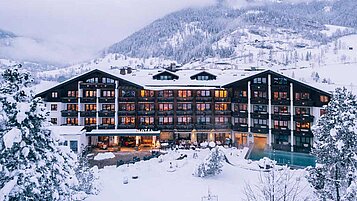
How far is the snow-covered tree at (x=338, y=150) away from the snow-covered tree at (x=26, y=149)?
550 inches

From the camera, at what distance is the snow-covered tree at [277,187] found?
1542 centimetres

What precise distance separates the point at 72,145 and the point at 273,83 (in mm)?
27153

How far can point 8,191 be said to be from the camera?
37.3 ft

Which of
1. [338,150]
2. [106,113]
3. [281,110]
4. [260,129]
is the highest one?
[281,110]

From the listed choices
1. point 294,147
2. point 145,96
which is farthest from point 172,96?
point 294,147

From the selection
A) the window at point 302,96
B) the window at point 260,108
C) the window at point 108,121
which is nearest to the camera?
the window at point 302,96

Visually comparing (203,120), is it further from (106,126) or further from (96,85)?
(96,85)

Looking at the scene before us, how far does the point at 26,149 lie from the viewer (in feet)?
38.8

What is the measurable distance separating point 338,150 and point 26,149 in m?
15.6

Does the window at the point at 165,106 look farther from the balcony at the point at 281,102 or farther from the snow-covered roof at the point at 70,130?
the balcony at the point at 281,102

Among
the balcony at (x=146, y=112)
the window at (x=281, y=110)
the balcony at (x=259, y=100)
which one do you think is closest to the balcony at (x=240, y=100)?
the balcony at (x=259, y=100)

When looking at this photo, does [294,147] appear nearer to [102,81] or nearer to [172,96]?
[172,96]

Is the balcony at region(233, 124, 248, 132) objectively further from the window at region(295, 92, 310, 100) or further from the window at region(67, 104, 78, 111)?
the window at region(67, 104, 78, 111)

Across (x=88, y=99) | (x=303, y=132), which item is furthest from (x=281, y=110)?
(x=88, y=99)
